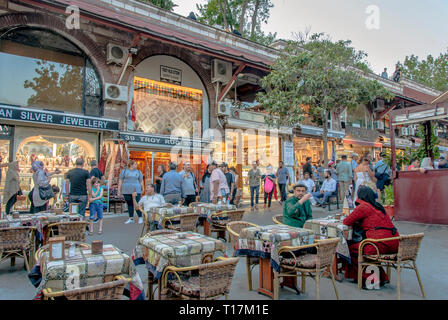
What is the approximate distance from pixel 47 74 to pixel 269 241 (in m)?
11.0

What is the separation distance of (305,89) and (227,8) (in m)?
18.4

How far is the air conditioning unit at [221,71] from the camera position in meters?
14.9

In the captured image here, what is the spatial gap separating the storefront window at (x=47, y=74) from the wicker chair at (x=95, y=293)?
1063 centimetres

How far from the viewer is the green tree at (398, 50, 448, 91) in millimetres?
34125

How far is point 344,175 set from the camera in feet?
36.2

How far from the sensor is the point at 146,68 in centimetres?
1347

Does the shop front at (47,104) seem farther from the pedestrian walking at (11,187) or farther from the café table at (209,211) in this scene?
the café table at (209,211)

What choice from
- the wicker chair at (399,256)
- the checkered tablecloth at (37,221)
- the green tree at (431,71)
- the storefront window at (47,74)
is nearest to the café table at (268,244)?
the wicker chair at (399,256)

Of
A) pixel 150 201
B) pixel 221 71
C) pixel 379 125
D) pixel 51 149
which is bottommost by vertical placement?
pixel 150 201

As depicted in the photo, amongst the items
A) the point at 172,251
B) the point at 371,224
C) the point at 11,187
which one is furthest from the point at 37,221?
the point at 371,224

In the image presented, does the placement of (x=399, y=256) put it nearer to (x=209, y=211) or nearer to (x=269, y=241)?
(x=269, y=241)

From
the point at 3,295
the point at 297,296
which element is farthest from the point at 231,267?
the point at 3,295

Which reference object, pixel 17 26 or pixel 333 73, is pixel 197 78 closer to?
pixel 333 73

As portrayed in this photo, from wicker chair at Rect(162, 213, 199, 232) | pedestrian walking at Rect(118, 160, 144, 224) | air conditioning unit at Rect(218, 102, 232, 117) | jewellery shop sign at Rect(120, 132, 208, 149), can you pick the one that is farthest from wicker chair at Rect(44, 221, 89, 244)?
air conditioning unit at Rect(218, 102, 232, 117)
